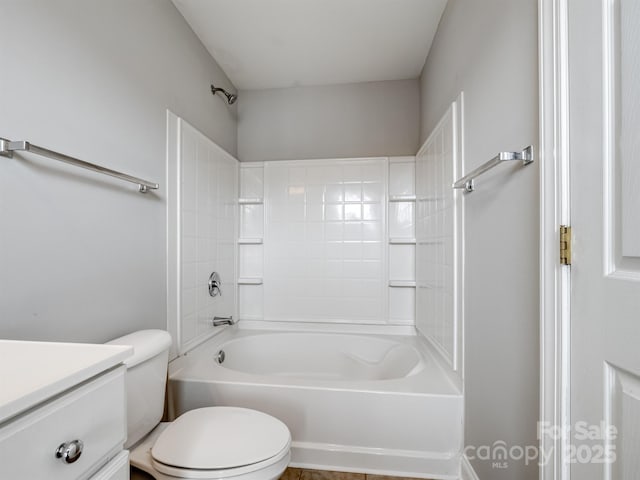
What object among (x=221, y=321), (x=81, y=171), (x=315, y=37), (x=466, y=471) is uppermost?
(x=315, y=37)

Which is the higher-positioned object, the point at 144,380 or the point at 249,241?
the point at 249,241

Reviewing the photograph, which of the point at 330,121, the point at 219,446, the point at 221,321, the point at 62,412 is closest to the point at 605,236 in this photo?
the point at 62,412

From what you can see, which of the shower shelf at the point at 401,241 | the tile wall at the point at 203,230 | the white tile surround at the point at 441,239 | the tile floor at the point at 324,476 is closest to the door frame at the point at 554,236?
the white tile surround at the point at 441,239

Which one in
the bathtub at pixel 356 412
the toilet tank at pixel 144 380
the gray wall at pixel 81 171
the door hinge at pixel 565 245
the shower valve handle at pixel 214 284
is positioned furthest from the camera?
the shower valve handle at pixel 214 284

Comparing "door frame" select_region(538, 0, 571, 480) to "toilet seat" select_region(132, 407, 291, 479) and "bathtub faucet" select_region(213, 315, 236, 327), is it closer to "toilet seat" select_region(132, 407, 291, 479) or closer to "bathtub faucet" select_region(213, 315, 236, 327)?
"toilet seat" select_region(132, 407, 291, 479)

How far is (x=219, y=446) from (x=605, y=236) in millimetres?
1255

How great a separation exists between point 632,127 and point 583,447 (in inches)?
27.9

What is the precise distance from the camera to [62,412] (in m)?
0.47

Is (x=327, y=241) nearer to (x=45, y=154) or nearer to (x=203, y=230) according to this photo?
(x=203, y=230)

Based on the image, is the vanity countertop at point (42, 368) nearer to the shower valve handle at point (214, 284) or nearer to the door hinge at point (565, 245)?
the door hinge at point (565, 245)

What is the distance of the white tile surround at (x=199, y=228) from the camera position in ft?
5.47

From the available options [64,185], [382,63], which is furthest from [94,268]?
[382,63]

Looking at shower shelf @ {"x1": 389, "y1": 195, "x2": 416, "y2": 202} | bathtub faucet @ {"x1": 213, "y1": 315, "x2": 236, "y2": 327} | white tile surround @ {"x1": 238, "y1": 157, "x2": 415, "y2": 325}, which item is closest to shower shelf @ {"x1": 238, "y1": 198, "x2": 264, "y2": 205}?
white tile surround @ {"x1": 238, "y1": 157, "x2": 415, "y2": 325}

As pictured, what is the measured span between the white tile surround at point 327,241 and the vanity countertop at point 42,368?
190 centimetres
